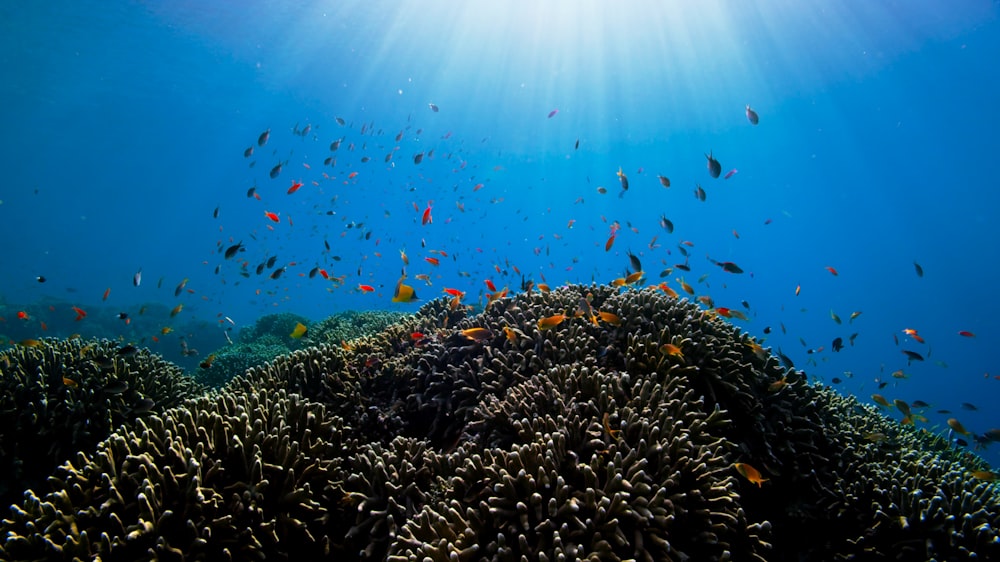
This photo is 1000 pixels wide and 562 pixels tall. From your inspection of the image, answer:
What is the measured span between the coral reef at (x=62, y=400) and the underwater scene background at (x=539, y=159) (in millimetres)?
162

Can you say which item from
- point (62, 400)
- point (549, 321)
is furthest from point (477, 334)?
point (62, 400)

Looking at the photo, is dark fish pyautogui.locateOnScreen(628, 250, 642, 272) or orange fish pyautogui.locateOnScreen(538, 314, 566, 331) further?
dark fish pyautogui.locateOnScreen(628, 250, 642, 272)

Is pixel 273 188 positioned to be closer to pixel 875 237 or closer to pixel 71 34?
pixel 71 34

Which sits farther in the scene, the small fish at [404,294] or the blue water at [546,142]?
the blue water at [546,142]

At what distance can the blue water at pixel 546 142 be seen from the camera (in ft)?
125

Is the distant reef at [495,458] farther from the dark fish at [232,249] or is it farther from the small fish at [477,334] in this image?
the dark fish at [232,249]

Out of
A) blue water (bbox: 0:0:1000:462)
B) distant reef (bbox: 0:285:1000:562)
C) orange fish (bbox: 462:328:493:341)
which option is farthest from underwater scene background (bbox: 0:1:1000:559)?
blue water (bbox: 0:0:1000:462)

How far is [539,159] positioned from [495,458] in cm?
9140

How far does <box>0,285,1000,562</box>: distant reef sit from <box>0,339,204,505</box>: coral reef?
2 centimetres

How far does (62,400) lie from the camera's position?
485cm

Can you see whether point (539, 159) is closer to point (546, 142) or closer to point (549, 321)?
point (546, 142)

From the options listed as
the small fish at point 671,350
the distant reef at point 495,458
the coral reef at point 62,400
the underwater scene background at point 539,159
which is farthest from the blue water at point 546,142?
the coral reef at point 62,400

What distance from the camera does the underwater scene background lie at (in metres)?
15.3

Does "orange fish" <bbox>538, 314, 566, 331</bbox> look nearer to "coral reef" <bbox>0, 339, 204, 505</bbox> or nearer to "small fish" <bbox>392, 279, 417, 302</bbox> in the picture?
"small fish" <bbox>392, 279, 417, 302</bbox>
